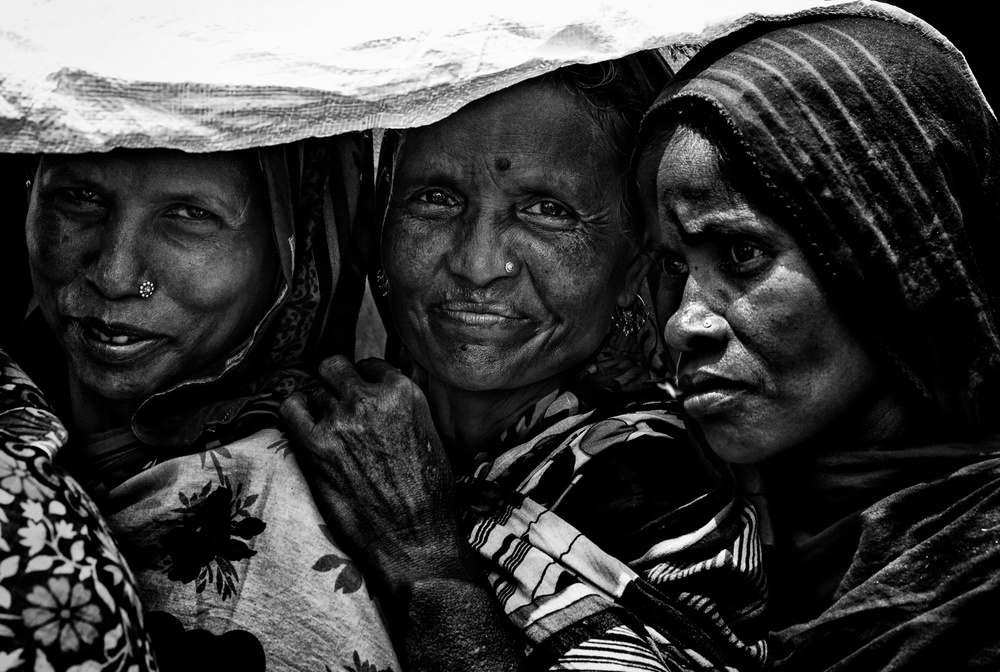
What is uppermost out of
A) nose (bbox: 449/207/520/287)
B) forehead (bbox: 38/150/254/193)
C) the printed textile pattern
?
forehead (bbox: 38/150/254/193)

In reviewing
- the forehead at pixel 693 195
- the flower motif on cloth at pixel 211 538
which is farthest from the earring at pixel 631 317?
the flower motif on cloth at pixel 211 538

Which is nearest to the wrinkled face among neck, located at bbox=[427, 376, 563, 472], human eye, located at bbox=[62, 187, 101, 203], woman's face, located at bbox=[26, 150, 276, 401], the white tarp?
the white tarp

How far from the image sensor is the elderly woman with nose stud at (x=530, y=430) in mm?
2219

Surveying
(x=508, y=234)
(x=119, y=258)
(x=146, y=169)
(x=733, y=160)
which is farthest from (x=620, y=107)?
(x=119, y=258)

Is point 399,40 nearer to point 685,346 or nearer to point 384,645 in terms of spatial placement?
point 685,346

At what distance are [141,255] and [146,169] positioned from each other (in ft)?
0.62

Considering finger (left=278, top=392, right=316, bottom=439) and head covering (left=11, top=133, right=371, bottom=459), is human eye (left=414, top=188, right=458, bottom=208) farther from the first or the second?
finger (left=278, top=392, right=316, bottom=439)

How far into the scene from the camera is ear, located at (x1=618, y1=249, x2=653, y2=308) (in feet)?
9.03

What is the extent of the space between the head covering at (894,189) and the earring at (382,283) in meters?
1.04

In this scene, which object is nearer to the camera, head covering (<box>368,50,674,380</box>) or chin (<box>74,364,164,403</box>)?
chin (<box>74,364,164,403</box>)

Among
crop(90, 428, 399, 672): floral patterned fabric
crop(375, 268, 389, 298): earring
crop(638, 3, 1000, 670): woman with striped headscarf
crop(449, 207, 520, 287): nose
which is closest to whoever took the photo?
crop(638, 3, 1000, 670): woman with striped headscarf

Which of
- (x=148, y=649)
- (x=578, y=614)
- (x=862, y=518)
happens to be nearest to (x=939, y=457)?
(x=862, y=518)

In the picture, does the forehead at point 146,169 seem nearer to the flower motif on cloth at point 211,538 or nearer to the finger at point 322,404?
the finger at point 322,404

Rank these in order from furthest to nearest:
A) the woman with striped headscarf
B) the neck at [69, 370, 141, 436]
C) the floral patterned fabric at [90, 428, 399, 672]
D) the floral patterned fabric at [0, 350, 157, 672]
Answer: the neck at [69, 370, 141, 436], the floral patterned fabric at [90, 428, 399, 672], the woman with striped headscarf, the floral patterned fabric at [0, 350, 157, 672]
